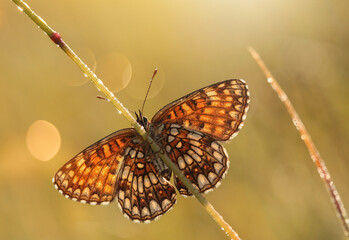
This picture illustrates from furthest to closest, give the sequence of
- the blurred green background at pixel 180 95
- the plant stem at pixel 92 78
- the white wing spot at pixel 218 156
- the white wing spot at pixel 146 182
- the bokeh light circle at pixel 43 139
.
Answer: the bokeh light circle at pixel 43 139
the blurred green background at pixel 180 95
the white wing spot at pixel 146 182
the white wing spot at pixel 218 156
the plant stem at pixel 92 78

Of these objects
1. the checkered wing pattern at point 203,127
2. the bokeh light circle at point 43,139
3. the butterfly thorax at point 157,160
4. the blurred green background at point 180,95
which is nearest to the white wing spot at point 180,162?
the checkered wing pattern at point 203,127

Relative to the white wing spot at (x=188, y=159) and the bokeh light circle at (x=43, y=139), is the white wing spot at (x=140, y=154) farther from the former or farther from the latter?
the bokeh light circle at (x=43, y=139)

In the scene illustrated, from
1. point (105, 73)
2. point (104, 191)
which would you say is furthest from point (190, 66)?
point (104, 191)

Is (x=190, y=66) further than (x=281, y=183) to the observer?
Yes

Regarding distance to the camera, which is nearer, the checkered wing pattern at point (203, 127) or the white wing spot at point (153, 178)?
the checkered wing pattern at point (203, 127)

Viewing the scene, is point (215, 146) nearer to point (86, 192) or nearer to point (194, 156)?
point (194, 156)

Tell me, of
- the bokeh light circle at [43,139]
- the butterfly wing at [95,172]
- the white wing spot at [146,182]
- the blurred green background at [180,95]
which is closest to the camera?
the butterfly wing at [95,172]

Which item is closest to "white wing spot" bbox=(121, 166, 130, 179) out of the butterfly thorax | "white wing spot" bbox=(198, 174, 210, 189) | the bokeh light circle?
the butterfly thorax

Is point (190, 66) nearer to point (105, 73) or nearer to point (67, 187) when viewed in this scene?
point (105, 73)
